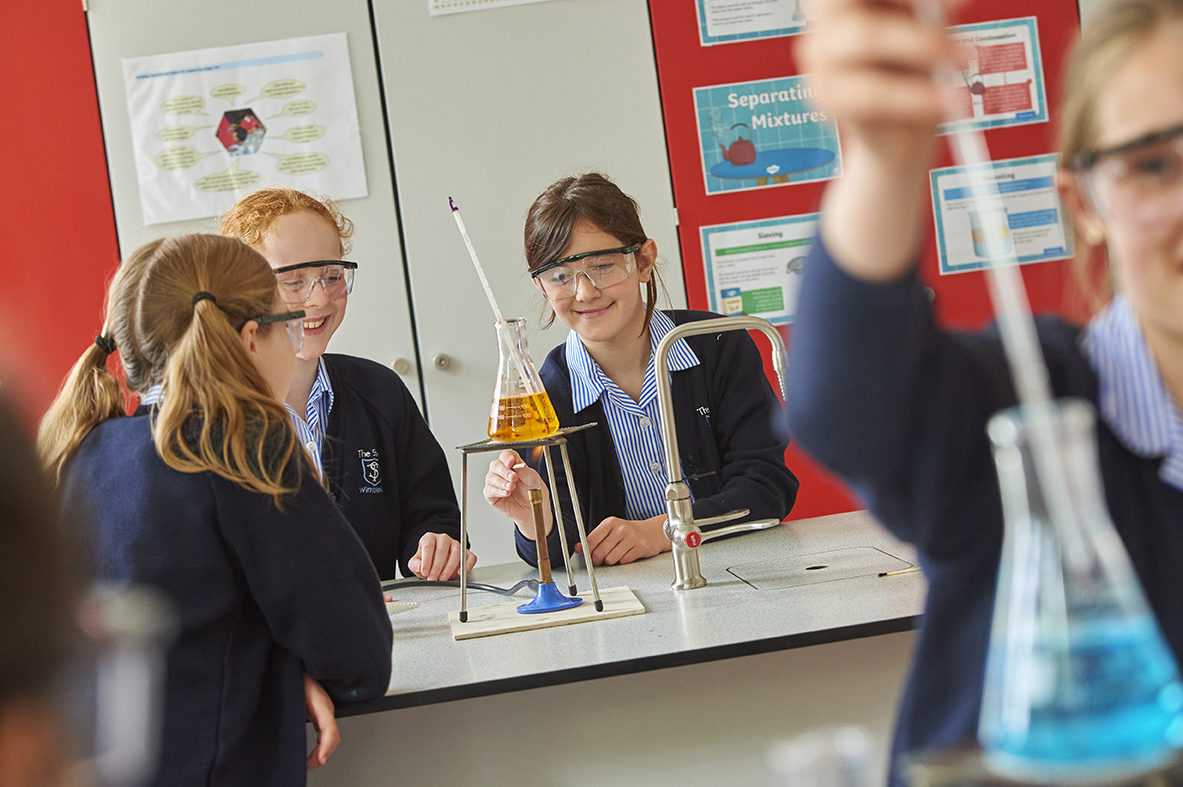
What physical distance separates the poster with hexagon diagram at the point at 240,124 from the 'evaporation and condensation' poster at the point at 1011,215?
1.73m

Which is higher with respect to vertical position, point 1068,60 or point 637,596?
point 1068,60

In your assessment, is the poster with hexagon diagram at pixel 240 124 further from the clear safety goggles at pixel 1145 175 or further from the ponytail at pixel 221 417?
the clear safety goggles at pixel 1145 175

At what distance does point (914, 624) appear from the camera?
54.5 inches

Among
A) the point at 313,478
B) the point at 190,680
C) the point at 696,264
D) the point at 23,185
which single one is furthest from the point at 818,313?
the point at 23,185

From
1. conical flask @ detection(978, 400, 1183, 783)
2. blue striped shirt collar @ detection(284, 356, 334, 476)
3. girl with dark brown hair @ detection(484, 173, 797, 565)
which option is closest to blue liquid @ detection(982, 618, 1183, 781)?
conical flask @ detection(978, 400, 1183, 783)

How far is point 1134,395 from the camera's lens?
70 centimetres

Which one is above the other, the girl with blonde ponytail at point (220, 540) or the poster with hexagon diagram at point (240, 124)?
the poster with hexagon diagram at point (240, 124)

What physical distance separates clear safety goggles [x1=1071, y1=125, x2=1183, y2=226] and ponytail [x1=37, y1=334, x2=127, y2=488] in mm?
1239

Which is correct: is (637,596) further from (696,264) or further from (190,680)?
(696,264)

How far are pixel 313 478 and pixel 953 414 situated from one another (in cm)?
87

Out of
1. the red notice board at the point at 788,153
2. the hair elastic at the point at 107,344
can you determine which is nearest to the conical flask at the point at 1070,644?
the hair elastic at the point at 107,344

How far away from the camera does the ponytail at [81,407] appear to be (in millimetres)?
1350

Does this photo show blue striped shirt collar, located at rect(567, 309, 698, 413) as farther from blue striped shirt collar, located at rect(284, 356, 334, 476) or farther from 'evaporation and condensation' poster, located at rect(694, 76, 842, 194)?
'evaporation and condensation' poster, located at rect(694, 76, 842, 194)

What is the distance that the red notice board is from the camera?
2.98 metres
